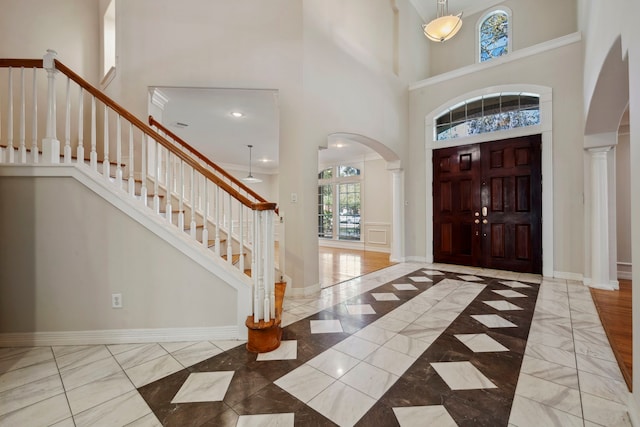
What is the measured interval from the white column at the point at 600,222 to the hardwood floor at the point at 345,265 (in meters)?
2.92

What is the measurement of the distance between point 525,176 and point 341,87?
334 cm

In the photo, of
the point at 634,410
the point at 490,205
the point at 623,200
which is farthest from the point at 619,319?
the point at 623,200

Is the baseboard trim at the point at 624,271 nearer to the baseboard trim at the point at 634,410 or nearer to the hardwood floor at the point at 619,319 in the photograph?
the hardwood floor at the point at 619,319

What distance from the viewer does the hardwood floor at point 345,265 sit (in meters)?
4.30

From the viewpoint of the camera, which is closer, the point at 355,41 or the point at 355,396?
the point at 355,396

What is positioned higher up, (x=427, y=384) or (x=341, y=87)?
(x=341, y=87)

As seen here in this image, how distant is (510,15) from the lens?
204 inches

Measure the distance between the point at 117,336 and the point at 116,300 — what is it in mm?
299

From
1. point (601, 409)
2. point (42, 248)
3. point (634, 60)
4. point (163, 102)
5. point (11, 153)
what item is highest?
point (163, 102)

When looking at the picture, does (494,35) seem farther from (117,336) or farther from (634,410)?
(117,336)

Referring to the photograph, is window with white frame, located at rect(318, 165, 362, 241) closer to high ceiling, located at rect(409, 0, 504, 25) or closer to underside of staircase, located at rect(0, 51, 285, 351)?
high ceiling, located at rect(409, 0, 504, 25)

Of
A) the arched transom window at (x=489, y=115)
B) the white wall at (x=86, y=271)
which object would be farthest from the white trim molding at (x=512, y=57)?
the white wall at (x=86, y=271)

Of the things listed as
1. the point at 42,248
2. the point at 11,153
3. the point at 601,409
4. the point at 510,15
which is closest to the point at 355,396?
the point at 601,409

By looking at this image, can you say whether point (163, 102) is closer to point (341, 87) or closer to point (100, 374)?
point (341, 87)
